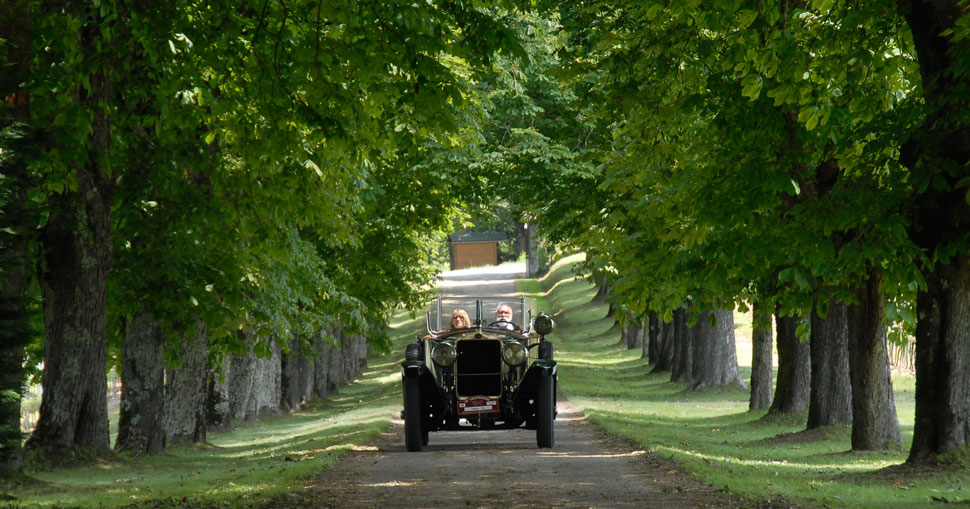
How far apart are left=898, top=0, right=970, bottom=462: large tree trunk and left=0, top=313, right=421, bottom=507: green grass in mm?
6996

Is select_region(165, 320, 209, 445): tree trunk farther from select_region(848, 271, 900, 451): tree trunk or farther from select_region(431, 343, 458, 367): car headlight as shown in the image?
select_region(848, 271, 900, 451): tree trunk

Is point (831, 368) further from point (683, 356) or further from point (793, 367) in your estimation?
point (683, 356)

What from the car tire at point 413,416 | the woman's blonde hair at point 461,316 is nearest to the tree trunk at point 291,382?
the woman's blonde hair at point 461,316

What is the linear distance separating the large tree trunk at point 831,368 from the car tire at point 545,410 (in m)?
5.42

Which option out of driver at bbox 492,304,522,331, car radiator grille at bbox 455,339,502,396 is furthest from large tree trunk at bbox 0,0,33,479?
driver at bbox 492,304,522,331

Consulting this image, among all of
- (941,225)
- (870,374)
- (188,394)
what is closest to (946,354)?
(941,225)

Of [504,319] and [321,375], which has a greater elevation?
[504,319]

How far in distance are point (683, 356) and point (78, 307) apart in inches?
959

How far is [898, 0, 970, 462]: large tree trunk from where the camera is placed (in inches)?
414

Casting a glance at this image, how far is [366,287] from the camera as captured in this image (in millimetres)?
31953

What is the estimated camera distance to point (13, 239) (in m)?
10.4

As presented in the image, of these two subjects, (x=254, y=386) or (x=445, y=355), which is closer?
(x=445, y=355)

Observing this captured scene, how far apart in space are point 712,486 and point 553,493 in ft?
5.89

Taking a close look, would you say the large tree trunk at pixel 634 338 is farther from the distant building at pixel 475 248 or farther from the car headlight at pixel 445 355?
the distant building at pixel 475 248
